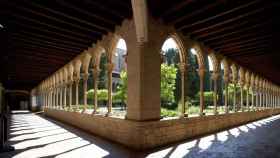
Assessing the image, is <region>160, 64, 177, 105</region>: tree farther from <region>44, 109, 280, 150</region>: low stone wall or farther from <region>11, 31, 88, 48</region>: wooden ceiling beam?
<region>11, 31, 88, 48</region>: wooden ceiling beam

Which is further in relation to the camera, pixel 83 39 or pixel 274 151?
pixel 83 39

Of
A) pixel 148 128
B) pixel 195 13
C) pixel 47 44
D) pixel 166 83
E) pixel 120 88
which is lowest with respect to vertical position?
pixel 148 128

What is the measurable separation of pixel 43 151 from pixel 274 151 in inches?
198

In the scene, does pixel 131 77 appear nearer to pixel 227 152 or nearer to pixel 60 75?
pixel 227 152

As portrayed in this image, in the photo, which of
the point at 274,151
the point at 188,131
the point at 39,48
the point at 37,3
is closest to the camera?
the point at 37,3

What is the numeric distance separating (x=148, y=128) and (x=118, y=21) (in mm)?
2818

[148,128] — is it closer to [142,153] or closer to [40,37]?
[142,153]

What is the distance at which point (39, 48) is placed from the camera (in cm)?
787

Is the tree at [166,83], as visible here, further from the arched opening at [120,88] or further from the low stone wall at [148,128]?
the low stone wall at [148,128]

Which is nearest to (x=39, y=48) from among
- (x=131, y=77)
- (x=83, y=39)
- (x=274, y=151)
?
(x=83, y=39)

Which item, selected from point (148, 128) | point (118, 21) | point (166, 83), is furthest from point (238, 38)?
→ point (166, 83)

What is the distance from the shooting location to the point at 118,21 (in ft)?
18.6

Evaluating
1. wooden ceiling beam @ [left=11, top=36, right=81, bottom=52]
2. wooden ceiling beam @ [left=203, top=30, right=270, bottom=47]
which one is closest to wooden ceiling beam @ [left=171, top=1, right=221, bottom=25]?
wooden ceiling beam @ [left=203, top=30, right=270, bottom=47]

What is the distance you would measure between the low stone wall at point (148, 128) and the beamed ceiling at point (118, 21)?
255cm
